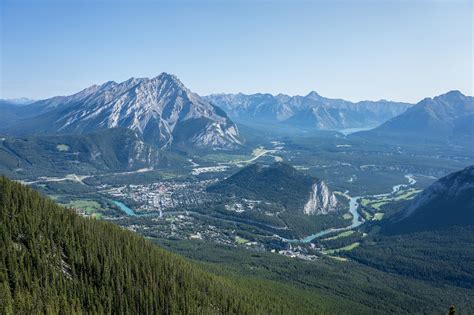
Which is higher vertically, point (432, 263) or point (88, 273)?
point (88, 273)

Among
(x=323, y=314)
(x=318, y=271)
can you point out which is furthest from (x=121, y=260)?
(x=318, y=271)

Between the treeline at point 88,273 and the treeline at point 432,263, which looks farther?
the treeline at point 432,263

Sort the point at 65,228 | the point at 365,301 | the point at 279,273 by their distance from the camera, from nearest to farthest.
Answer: the point at 65,228
the point at 365,301
the point at 279,273

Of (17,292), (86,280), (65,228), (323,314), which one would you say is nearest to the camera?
(17,292)

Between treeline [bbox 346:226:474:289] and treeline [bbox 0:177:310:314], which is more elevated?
treeline [bbox 0:177:310:314]

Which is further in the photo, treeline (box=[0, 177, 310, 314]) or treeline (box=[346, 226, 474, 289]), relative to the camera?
treeline (box=[346, 226, 474, 289])

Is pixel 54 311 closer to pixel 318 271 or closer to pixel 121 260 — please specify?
pixel 121 260

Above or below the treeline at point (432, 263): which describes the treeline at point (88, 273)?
above

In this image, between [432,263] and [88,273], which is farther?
[432,263]
